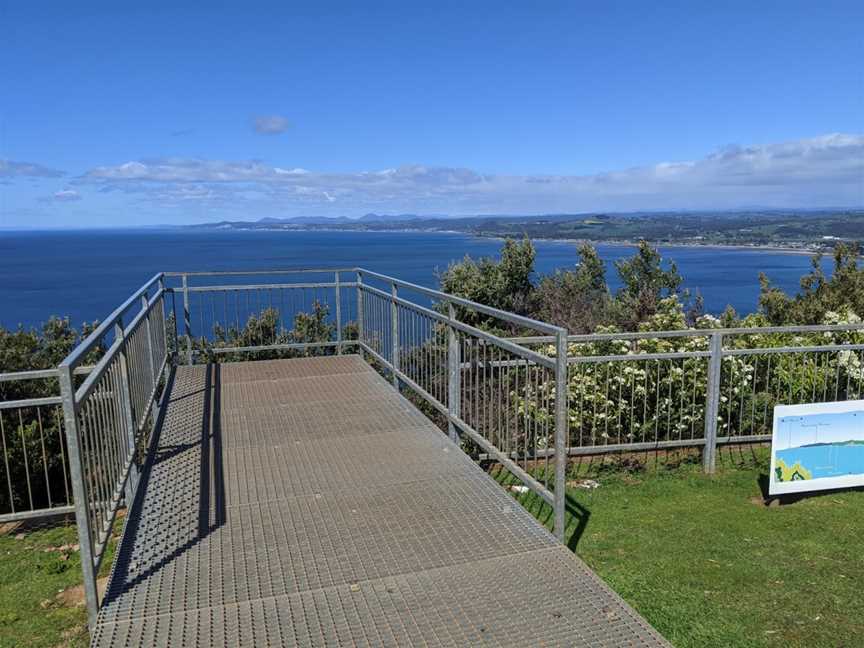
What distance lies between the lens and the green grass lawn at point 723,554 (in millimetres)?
3459

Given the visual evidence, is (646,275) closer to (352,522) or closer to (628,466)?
(628,466)

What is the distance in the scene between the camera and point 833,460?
5184 millimetres

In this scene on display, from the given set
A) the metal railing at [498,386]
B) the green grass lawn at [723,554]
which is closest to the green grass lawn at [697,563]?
the green grass lawn at [723,554]

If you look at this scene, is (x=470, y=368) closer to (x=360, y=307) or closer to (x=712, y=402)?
(x=712, y=402)

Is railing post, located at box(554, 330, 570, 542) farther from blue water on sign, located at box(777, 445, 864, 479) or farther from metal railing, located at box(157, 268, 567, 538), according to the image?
blue water on sign, located at box(777, 445, 864, 479)

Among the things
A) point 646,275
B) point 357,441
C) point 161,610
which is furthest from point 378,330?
point 646,275

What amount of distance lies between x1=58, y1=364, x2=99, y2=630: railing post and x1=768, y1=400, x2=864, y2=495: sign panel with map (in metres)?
4.46

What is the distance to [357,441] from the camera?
5.36 m

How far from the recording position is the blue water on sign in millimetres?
5133

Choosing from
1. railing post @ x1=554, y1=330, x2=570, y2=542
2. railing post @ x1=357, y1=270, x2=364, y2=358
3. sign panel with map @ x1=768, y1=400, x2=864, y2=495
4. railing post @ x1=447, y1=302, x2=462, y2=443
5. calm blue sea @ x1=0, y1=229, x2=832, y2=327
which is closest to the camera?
railing post @ x1=554, y1=330, x2=570, y2=542

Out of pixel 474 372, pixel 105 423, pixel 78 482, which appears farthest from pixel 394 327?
pixel 78 482

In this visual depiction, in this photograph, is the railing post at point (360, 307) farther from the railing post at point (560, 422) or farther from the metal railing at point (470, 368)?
the railing post at point (560, 422)

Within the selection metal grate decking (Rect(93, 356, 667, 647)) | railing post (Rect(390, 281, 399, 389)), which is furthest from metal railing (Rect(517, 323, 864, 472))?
metal grate decking (Rect(93, 356, 667, 647))

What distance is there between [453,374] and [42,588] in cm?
305
